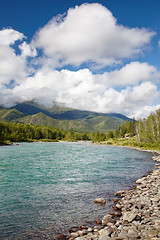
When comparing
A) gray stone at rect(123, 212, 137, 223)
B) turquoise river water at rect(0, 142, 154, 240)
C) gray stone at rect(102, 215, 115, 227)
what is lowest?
turquoise river water at rect(0, 142, 154, 240)

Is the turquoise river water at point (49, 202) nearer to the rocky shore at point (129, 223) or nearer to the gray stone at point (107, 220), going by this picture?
the gray stone at point (107, 220)

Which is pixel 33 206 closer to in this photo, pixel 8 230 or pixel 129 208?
pixel 8 230

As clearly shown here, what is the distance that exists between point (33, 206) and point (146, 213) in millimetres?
9474

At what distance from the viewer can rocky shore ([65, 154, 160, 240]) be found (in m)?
10.2

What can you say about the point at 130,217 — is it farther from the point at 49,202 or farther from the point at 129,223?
the point at 49,202

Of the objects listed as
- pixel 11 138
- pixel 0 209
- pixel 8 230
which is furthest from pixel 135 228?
pixel 11 138

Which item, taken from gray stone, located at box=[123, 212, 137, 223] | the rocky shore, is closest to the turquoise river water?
the rocky shore

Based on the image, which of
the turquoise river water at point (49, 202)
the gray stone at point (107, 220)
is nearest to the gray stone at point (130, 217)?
the gray stone at point (107, 220)

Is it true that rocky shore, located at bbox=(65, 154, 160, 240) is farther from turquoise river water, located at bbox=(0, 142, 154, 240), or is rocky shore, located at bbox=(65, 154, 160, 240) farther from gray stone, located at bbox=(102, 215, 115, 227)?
turquoise river water, located at bbox=(0, 142, 154, 240)

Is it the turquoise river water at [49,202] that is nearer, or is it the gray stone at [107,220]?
the turquoise river water at [49,202]

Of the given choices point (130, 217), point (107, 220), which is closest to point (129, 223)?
point (130, 217)

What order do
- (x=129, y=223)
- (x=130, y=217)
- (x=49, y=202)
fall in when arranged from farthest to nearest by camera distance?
(x=49, y=202) → (x=130, y=217) → (x=129, y=223)

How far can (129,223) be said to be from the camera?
11695 millimetres

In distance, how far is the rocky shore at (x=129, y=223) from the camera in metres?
10.2
